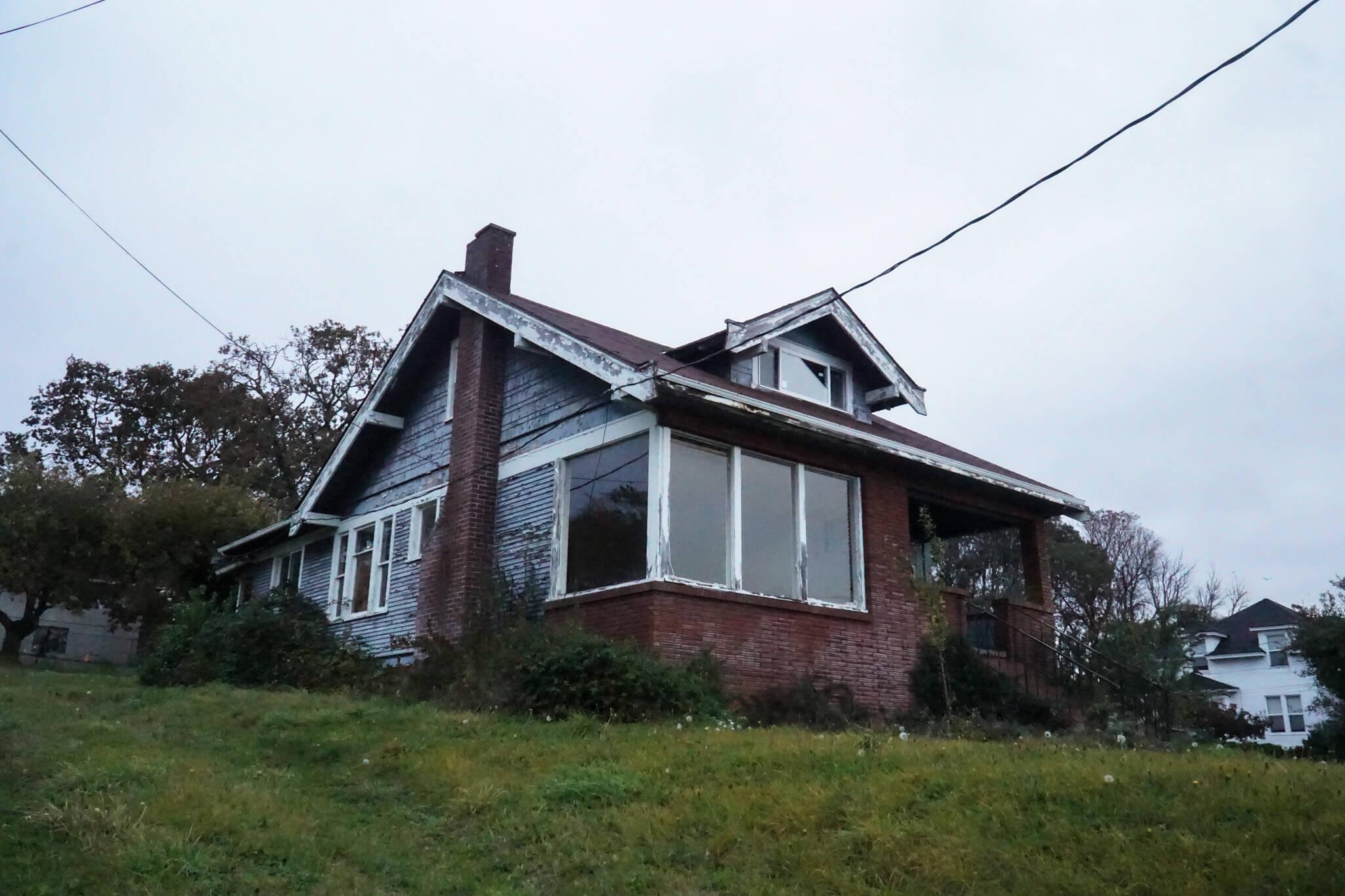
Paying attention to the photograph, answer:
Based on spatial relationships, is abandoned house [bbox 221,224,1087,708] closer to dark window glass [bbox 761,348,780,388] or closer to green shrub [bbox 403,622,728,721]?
dark window glass [bbox 761,348,780,388]

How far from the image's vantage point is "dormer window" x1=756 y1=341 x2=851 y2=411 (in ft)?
53.2

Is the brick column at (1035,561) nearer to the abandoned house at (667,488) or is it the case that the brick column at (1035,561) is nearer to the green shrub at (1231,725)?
the abandoned house at (667,488)

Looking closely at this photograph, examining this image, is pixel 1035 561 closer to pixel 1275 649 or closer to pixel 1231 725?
pixel 1231 725

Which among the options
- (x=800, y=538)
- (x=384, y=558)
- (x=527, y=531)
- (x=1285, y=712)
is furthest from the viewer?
(x=1285, y=712)

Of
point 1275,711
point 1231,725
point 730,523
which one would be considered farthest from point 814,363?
point 1275,711

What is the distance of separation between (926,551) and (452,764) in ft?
36.3

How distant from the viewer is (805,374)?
16906mm

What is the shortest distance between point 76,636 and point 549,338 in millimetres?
31681

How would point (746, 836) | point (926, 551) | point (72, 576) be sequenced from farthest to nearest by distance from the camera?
point (72, 576), point (926, 551), point (746, 836)

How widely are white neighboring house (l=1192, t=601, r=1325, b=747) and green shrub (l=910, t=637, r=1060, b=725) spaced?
1328 inches

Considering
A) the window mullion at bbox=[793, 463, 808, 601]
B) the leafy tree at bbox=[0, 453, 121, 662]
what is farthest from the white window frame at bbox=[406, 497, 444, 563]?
the leafy tree at bbox=[0, 453, 121, 662]

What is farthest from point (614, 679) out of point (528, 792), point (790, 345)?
point (790, 345)

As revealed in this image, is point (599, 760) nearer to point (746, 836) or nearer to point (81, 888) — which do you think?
point (746, 836)

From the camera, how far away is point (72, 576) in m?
28.7
